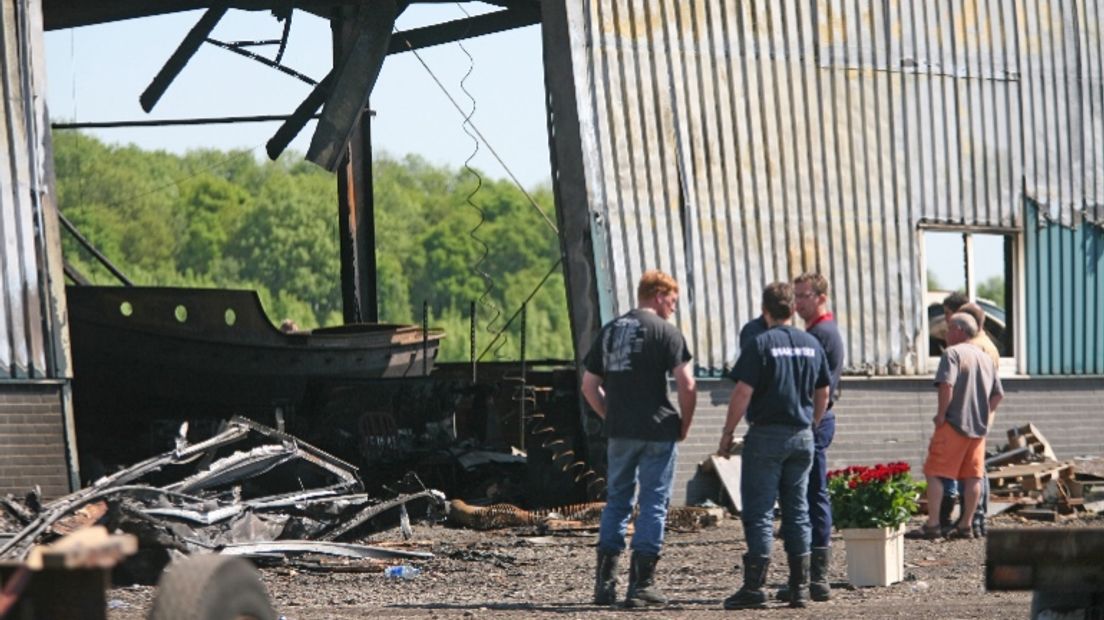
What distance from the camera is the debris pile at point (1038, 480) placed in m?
17.4

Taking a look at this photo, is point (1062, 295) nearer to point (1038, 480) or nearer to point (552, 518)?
point (1038, 480)

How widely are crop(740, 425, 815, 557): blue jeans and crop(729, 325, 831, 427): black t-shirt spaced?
0.27ft

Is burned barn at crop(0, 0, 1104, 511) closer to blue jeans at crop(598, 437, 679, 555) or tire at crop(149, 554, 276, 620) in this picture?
blue jeans at crop(598, 437, 679, 555)

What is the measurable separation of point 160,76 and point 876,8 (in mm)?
7886

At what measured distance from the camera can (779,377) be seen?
35.4 feet

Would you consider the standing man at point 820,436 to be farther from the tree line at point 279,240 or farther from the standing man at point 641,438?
the tree line at point 279,240

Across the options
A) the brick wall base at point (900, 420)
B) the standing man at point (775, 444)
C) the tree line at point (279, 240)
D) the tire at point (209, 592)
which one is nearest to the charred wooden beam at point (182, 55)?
the brick wall base at point (900, 420)

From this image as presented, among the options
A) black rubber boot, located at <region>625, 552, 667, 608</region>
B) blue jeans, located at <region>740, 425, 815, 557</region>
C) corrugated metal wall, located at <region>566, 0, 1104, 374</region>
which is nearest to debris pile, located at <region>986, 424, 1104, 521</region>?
corrugated metal wall, located at <region>566, 0, 1104, 374</region>

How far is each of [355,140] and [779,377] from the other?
45.1 feet

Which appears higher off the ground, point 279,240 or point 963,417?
point 279,240

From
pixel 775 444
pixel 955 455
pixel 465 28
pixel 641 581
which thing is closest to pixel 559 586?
pixel 641 581

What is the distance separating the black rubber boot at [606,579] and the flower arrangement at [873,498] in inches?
67.1

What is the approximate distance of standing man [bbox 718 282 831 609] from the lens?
10.8 meters

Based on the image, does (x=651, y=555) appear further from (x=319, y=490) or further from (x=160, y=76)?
(x=160, y=76)
